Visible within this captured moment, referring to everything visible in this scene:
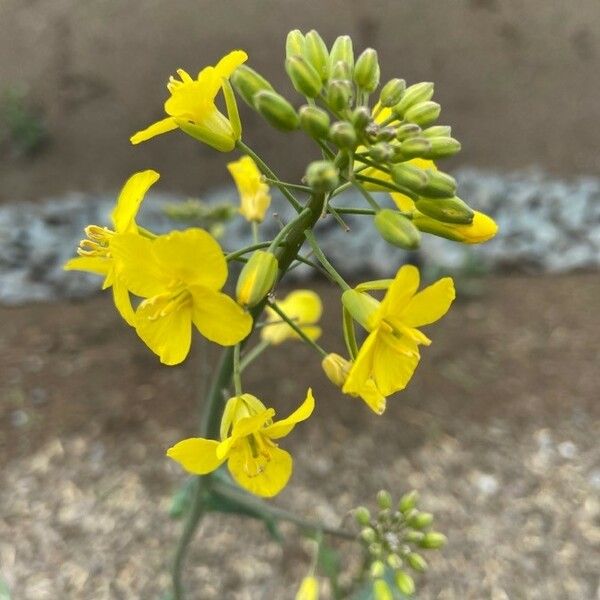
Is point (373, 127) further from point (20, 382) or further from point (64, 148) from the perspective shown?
point (64, 148)

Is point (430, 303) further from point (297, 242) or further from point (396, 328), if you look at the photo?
point (297, 242)

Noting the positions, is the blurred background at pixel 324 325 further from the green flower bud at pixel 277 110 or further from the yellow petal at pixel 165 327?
the green flower bud at pixel 277 110

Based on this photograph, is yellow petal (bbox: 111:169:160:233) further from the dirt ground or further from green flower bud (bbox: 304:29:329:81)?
the dirt ground

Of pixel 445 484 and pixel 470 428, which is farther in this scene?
pixel 470 428

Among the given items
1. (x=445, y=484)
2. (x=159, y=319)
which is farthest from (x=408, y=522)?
(x=445, y=484)

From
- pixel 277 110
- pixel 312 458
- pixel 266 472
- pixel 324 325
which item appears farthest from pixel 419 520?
pixel 324 325

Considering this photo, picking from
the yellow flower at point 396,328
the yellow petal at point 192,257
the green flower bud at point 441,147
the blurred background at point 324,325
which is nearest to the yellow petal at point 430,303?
the yellow flower at point 396,328
